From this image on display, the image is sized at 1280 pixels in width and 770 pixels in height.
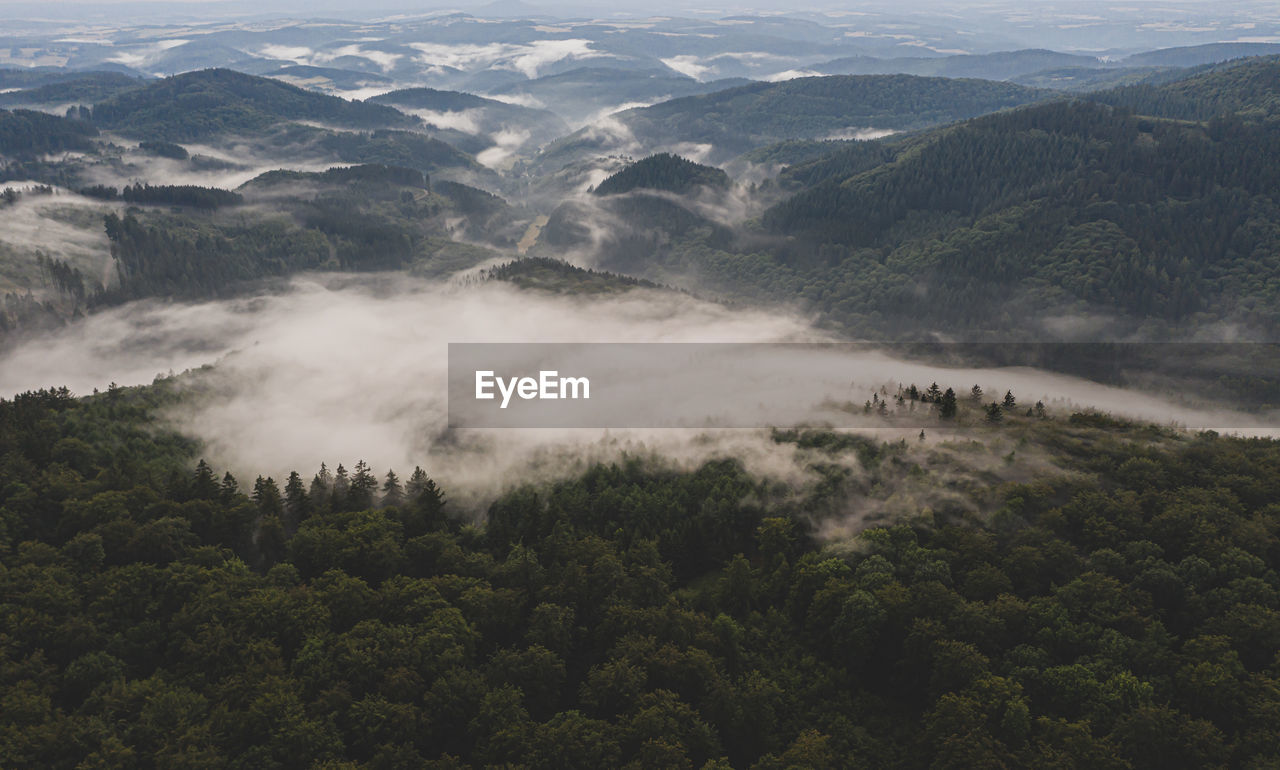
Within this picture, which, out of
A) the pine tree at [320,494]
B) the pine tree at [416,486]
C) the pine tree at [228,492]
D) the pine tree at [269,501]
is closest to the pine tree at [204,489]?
the pine tree at [228,492]

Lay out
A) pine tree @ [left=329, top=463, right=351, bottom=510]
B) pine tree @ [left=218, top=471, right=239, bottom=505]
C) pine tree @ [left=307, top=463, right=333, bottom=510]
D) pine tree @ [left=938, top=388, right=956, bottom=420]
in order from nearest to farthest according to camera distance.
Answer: pine tree @ [left=218, top=471, right=239, bottom=505] < pine tree @ [left=329, top=463, right=351, bottom=510] < pine tree @ [left=307, top=463, right=333, bottom=510] < pine tree @ [left=938, top=388, right=956, bottom=420]

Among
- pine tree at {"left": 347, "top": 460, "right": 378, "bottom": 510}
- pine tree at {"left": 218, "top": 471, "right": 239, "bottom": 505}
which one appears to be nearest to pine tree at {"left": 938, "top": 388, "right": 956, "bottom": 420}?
pine tree at {"left": 347, "top": 460, "right": 378, "bottom": 510}

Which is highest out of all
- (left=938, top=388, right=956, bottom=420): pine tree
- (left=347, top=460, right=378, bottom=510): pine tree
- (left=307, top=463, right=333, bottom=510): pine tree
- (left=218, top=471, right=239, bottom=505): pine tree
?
(left=938, top=388, right=956, bottom=420): pine tree

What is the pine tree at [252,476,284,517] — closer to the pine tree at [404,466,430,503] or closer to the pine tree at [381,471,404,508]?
the pine tree at [381,471,404,508]

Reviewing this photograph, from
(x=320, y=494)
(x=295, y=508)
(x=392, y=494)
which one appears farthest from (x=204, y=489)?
(x=392, y=494)

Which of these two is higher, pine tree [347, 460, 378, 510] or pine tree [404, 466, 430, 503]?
pine tree [347, 460, 378, 510]

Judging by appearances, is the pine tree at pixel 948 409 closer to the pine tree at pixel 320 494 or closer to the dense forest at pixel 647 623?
the dense forest at pixel 647 623

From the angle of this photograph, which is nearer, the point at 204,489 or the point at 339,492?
the point at 204,489

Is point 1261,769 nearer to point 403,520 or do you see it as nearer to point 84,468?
point 403,520

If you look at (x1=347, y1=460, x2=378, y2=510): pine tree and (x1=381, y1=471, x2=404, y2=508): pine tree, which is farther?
(x1=381, y1=471, x2=404, y2=508): pine tree

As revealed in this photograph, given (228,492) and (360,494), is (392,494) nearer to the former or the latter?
(360,494)
